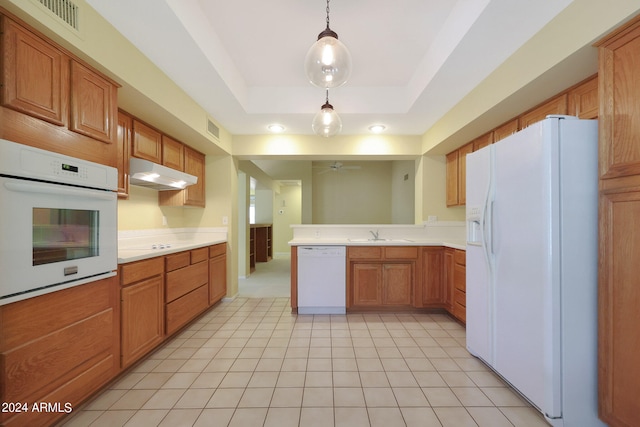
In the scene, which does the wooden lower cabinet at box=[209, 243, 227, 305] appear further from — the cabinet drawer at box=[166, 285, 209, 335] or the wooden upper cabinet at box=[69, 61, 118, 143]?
the wooden upper cabinet at box=[69, 61, 118, 143]

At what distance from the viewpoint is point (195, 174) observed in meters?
3.36

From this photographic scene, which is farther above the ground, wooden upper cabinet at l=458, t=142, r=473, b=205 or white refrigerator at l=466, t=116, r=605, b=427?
wooden upper cabinet at l=458, t=142, r=473, b=205

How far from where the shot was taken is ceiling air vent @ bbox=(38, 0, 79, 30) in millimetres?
1299

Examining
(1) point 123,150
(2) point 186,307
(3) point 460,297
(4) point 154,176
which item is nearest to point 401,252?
(3) point 460,297

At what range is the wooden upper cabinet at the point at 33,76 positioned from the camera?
1.18 meters

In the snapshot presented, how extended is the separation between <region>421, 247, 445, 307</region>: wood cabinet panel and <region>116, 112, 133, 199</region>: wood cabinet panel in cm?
306

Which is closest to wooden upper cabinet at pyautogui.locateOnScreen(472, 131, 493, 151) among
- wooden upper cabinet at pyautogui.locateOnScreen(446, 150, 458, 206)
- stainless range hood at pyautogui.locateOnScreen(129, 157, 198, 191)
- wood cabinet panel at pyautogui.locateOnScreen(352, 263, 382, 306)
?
wooden upper cabinet at pyautogui.locateOnScreen(446, 150, 458, 206)

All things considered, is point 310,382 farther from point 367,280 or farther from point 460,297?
point 460,297

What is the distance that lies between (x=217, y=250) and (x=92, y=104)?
6.63 ft

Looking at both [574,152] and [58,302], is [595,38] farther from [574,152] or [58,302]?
[58,302]

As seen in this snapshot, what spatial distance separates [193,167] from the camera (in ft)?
10.9

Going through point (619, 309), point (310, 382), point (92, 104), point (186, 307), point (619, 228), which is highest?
point (92, 104)

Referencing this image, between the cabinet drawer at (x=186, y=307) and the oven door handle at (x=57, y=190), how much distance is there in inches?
45.6

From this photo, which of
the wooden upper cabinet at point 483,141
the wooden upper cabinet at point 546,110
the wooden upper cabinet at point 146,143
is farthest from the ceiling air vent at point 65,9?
the wooden upper cabinet at point 483,141
